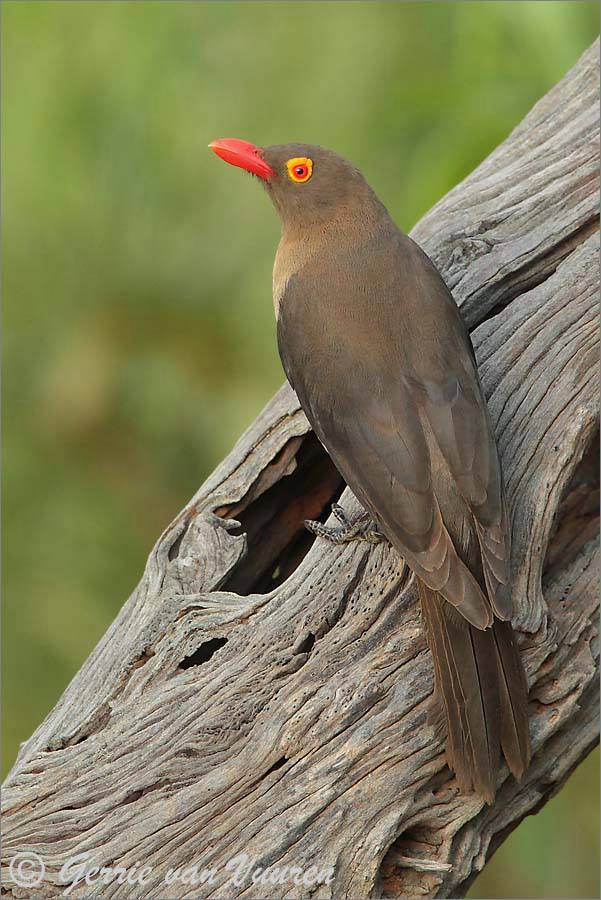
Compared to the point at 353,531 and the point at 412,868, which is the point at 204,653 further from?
the point at 412,868

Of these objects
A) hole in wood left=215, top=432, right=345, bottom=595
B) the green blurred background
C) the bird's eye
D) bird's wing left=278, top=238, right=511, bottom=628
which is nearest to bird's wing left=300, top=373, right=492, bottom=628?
bird's wing left=278, top=238, right=511, bottom=628

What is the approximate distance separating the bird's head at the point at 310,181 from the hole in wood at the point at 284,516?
2.72 feet

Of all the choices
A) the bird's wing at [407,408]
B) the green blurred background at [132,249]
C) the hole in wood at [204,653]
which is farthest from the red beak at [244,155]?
the hole in wood at [204,653]

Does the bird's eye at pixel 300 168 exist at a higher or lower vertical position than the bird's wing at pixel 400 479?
higher

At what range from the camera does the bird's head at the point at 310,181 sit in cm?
402

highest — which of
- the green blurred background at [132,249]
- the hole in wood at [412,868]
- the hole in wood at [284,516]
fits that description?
the green blurred background at [132,249]

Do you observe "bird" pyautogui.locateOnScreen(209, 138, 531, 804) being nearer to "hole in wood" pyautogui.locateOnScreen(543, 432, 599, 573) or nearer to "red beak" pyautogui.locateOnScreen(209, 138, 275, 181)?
"red beak" pyautogui.locateOnScreen(209, 138, 275, 181)

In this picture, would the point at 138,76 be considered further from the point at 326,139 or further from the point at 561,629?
the point at 561,629

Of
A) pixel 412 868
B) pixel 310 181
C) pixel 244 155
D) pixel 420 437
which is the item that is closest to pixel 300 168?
pixel 310 181

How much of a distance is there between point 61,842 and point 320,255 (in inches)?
80.7

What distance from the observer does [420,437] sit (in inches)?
131

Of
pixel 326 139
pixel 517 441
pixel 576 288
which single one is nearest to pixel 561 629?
pixel 517 441

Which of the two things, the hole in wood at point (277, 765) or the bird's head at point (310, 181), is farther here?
the bird's head at point (310, 181)
